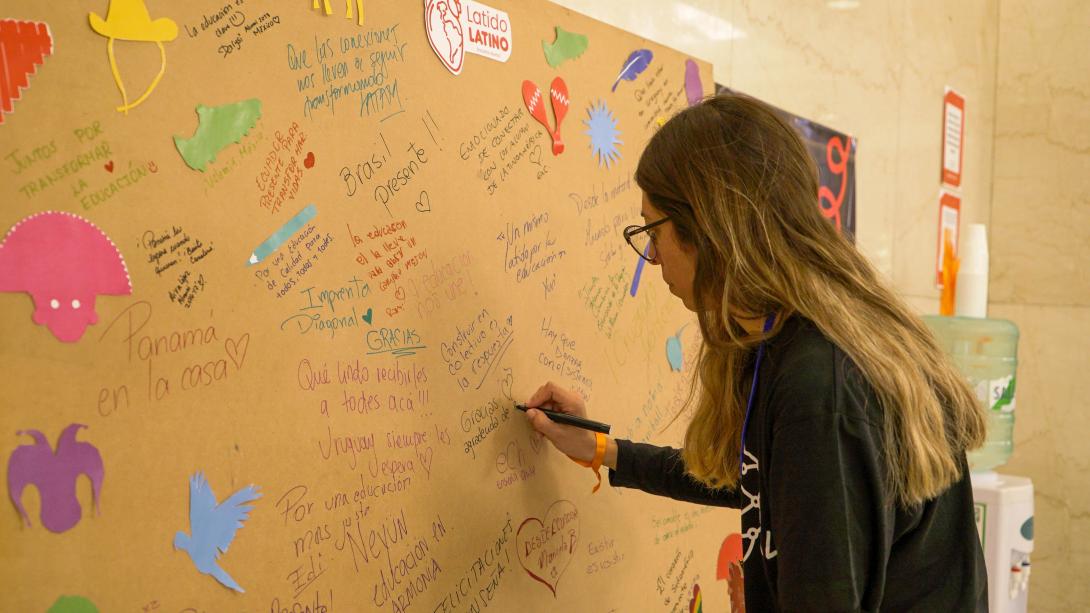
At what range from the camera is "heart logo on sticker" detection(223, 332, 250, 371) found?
3.36 ft

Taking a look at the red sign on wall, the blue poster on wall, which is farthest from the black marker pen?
the red sign on wall

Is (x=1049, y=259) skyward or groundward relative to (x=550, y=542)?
skyward

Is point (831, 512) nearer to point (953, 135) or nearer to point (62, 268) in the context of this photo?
point (62, 268)

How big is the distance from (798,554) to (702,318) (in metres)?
0.31

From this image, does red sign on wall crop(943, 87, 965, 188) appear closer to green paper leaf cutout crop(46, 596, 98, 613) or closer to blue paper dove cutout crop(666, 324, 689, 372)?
blue paper dove cutout crop(666, 324, 689, 372)

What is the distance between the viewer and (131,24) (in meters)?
0.94

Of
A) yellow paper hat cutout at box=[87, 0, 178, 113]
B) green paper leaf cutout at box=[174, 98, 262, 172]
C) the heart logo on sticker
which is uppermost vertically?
yellow paper hat cutout at box=[87, 0, 178, 113]

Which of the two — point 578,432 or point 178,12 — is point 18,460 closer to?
point 178,12

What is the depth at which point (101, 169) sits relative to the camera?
0.92m

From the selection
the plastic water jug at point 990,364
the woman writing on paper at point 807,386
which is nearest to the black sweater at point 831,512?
the woman writing on paper at point 807,386

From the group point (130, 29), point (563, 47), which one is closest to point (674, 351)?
point (563, 47)

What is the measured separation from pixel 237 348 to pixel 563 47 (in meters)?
0.72

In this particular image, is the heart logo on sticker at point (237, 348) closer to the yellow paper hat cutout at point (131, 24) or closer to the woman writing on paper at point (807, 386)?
the yellow paper hat cutout at point (131, 24)

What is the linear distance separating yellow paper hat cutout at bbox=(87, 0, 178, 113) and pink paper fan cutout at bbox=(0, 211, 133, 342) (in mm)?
137
